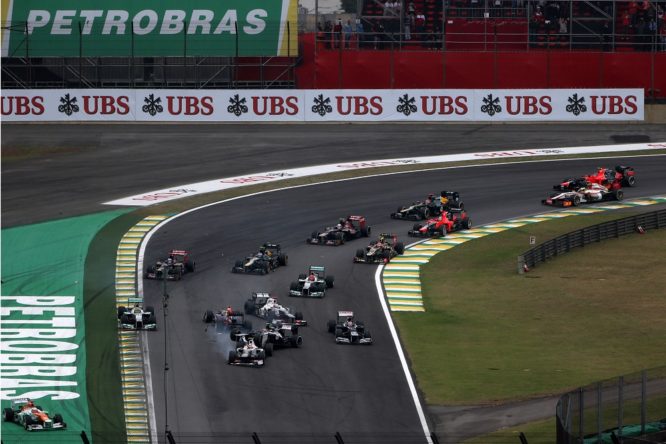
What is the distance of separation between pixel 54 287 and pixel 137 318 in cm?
565

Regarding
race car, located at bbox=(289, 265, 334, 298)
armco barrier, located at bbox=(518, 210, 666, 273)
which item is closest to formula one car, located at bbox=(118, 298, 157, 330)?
race car, located at bbox=(289, 265, 334, 298)

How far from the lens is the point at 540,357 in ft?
129

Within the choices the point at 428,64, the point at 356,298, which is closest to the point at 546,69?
the point at 428,64

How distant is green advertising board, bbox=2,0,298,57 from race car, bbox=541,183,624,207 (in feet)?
69.0

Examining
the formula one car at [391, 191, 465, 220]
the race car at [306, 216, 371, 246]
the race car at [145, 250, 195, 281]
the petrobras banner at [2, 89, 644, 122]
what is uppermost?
the petrobras banner at [2, 89, 644, 122]

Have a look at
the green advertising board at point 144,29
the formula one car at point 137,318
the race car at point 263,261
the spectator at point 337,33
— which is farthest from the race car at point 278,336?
the spectator at point 337,33

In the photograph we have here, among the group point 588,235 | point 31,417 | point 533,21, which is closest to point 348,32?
point 533,21

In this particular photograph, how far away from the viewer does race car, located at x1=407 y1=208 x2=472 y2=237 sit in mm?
53344

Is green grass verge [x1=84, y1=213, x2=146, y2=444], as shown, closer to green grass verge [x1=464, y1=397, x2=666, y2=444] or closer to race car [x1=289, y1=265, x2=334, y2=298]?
race car [x1=289, y1=265, x2=334, y2=298]

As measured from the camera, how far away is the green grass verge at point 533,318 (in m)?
37.3

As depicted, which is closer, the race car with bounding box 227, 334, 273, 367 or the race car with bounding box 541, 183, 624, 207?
the race car with bounding box 227, 334, 273, 367

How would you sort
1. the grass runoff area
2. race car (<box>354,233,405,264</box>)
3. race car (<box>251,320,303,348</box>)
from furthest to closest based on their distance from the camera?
1. race car (<box>354,233,405,264</box>)
2. race car (<box>251,320,303,348</box>)
3. the grass runoff area

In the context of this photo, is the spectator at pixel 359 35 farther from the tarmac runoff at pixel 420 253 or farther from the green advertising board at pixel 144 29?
the tarmac runoff at pixel 420 253

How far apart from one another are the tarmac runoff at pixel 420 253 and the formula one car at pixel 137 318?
7.97 meters
